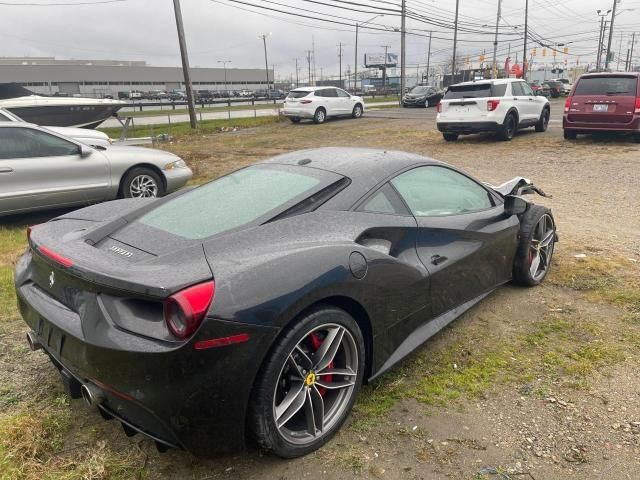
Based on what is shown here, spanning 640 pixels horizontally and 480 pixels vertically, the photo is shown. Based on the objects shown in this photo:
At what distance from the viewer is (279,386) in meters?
2.28

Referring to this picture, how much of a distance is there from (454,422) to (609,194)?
6.70 metres

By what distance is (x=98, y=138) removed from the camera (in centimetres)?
982

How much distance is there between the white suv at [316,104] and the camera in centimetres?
2195

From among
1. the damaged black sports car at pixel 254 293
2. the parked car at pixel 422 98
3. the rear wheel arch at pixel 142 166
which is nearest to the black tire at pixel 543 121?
the rear wheel arch at pixel 142 166

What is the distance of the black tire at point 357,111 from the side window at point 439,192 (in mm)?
21270

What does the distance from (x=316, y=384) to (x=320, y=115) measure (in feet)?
68.5

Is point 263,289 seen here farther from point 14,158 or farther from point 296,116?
point 296,116

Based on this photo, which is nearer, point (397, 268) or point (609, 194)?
point (397, 268)

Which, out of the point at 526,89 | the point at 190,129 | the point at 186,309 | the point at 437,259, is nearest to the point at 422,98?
the point at 190,129

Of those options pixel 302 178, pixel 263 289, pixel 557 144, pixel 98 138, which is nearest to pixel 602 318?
pixel 302 178

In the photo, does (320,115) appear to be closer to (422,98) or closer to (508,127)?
(508,127)

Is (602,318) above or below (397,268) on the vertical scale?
below

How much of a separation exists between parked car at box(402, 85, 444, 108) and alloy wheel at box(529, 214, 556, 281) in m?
28.8

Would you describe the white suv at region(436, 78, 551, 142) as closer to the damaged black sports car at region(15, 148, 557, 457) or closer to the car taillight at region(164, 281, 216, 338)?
the damaged black sports car at region(15, 148, 557, 457)
